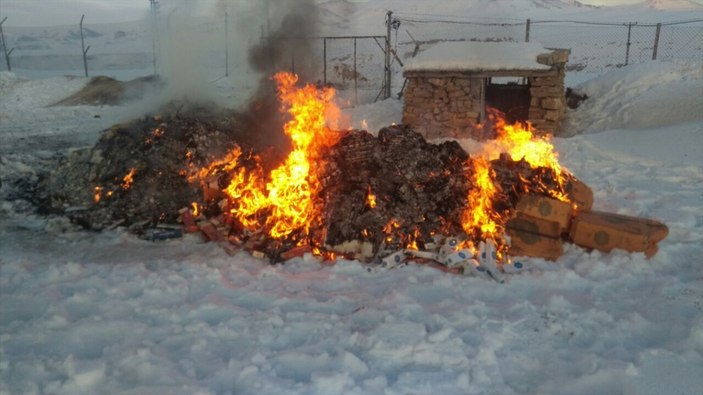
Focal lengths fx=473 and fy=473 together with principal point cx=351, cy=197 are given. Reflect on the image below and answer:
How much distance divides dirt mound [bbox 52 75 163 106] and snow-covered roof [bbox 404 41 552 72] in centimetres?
1189

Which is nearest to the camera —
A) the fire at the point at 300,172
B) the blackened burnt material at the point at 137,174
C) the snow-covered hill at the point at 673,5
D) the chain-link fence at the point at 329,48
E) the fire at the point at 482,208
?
the fire at the point at 482,208

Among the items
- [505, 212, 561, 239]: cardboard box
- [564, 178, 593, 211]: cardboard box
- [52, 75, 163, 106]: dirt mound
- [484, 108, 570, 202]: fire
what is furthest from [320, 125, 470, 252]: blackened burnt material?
[52, 75, 163, 106]: dirt mound

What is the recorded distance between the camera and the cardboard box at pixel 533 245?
5.89 m

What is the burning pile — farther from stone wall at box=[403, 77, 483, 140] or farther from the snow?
stone wall at box=[403, 77, 483, 140]

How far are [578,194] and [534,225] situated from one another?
3.04ft

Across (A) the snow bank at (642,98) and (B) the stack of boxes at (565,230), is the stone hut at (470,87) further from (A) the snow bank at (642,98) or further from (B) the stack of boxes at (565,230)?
(B) the stack of boxes at (565,230)

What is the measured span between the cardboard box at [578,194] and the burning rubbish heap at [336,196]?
0.05ft

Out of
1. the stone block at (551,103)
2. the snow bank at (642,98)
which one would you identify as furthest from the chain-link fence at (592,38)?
the stone block at (551,103)

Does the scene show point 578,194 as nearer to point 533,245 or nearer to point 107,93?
point 533,245

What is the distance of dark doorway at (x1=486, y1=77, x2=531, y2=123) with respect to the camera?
14.6 meters

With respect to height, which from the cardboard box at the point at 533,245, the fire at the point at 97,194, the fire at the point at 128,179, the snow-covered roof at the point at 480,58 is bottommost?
the cardboard box at the point at 533,245

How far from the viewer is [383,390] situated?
3549 millimetres

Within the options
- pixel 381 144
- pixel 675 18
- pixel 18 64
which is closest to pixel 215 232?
pixel 381 144

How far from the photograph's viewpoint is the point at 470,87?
1272cm
